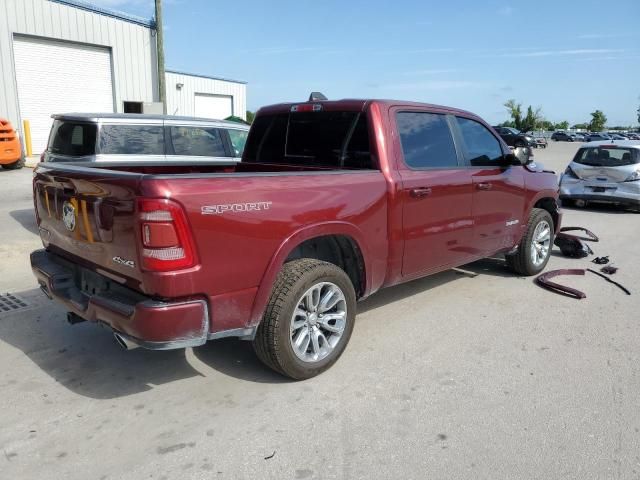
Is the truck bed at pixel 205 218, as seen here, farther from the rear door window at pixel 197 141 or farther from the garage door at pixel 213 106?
the garage door at pixel 213 106

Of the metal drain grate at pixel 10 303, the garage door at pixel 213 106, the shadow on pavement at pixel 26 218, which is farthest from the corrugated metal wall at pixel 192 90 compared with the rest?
the metal drain grate at pixel 10 303

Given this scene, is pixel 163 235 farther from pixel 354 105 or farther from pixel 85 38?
pixel 85 38

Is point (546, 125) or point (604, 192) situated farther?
point (546, 125)

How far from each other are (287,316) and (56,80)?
68.6 feet

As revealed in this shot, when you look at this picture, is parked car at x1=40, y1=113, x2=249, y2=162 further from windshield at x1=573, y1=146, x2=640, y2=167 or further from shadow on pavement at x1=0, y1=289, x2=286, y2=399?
windshield at x1=573, y1=146, x2=640, y2=167

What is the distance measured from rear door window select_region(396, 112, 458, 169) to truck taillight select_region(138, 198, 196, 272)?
2.07 m

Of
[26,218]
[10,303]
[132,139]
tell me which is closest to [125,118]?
[132,139]

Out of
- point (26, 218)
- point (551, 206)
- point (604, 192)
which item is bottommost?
point (26, 218)

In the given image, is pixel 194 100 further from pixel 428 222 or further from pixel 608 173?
pixel 428 222

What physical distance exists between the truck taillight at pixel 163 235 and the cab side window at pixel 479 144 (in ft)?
9.94

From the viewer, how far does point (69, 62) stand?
68.2ft

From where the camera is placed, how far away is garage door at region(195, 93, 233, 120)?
29203 mm

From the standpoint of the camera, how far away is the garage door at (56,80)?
19.7 m

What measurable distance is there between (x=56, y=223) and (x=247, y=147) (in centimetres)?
207
